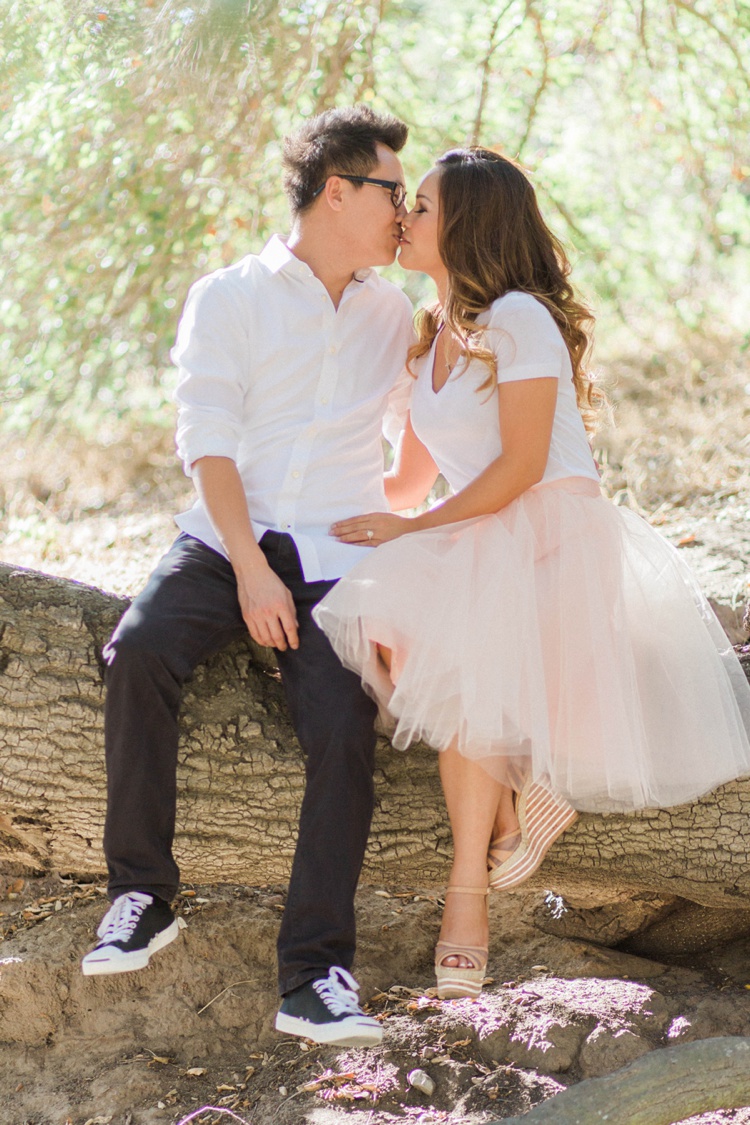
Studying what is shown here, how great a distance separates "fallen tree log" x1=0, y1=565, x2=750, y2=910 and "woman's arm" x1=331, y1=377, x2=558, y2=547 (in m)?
0.60

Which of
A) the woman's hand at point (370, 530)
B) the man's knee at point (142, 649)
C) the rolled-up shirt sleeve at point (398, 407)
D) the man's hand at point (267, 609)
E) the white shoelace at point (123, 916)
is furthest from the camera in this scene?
the rolled-up shirt sleeve at point (398, 407)

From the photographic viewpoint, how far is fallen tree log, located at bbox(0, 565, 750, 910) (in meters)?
2.35

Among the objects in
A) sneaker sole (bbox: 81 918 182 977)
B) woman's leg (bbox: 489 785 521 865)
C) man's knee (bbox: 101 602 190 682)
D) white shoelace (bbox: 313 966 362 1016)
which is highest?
man's knee (bbox: 101 602 190 682)

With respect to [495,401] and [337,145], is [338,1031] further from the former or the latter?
[337,145]

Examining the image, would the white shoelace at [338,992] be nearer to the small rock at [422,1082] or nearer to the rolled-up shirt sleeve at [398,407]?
the small rock at [422,1082]

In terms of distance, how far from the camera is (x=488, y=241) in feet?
8.25

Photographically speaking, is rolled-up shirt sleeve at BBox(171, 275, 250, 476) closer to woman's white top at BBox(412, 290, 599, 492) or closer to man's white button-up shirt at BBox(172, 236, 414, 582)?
man's white button-up shirt at BBox(172, 236, 414, 582)

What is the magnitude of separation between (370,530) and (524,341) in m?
0.59

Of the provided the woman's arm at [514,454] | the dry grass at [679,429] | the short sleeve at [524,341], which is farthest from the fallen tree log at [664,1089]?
the dry grass at [679,429]

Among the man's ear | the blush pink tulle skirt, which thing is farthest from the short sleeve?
the man's ear

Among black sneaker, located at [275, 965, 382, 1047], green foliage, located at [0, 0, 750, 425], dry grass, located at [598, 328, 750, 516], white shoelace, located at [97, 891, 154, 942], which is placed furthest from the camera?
dry grass, located at [598, 328, 750, 516]

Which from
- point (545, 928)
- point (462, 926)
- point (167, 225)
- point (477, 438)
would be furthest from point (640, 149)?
point (462, 926)

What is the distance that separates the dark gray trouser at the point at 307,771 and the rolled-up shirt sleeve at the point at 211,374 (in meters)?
0.40

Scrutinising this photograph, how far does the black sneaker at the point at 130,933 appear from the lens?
6.66 feet
